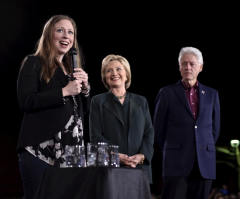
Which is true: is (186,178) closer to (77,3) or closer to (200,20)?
(77,3)

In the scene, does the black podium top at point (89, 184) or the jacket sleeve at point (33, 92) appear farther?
the jacket sleeve at point (33, 92)

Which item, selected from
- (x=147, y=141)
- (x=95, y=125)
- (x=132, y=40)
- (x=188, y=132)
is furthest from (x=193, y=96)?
(x=132, y=40)

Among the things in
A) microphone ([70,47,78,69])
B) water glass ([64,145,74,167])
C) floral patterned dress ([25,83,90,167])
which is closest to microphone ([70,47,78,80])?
microphone ([70,47,78,69])

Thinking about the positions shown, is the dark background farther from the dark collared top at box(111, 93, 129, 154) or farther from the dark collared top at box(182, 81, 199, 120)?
the dark collared top at box(111, 93, 129, 154)

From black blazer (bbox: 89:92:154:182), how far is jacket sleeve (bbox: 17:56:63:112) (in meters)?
1.00

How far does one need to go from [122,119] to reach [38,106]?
114 centimetres

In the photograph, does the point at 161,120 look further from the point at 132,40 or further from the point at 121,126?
the point at 132,40

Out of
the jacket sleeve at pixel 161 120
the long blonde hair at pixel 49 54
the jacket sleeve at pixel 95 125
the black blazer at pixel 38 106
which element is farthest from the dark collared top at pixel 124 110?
the black blazer at pixel 38 106

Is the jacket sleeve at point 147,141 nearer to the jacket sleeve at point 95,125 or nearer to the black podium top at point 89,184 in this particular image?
the jacket sleeve at point 95,125

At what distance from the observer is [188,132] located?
3557 mm

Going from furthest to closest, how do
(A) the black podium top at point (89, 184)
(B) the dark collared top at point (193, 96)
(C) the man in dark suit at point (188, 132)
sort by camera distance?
(B) the dark collared top at point (193, 96) < (C) the man in dark suit at point (188, 132) < (A) the black podium top at point (89, 184)

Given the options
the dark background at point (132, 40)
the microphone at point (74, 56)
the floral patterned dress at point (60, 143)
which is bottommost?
the floral patterned dress at point (60, 143)

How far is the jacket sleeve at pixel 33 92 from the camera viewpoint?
6.98 ft

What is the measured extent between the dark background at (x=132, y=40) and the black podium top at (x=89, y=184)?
5522 mm
